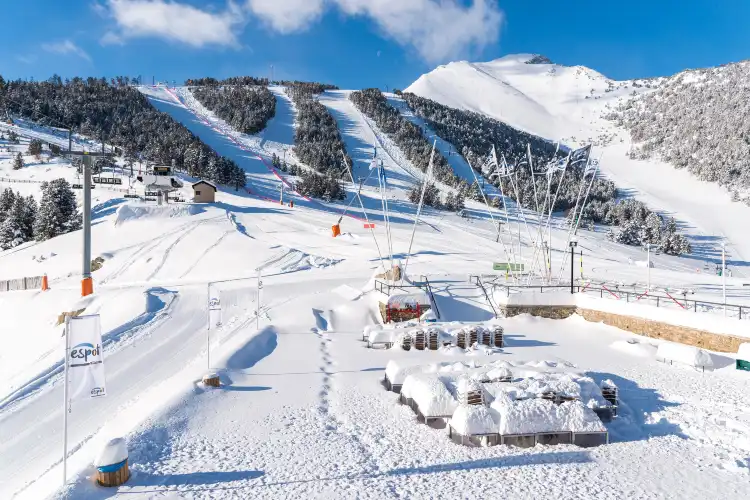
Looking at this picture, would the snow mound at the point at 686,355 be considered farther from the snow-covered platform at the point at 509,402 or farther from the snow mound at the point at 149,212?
the snow mound at the point at 149,212

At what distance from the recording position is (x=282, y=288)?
3172 cm

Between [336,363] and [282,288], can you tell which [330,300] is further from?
[336,363]

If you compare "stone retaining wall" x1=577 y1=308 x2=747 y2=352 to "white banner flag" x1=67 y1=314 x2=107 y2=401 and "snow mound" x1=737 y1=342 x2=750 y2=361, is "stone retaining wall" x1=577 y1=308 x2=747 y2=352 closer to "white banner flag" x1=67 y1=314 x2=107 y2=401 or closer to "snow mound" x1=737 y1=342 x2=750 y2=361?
"snow mound" x1=737 y1=342 x2=750 y2=361

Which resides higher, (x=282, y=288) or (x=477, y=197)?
(x=477, y=197)

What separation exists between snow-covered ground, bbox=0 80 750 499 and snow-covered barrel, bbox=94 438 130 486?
0.23m

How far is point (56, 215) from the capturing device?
170 ft

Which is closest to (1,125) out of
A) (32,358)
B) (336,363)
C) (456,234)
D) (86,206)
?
(86,206)

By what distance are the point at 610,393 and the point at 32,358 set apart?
22.8m

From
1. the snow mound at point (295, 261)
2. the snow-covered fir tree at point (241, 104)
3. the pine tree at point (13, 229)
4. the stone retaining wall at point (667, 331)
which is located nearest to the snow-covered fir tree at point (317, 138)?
the snow-covered fir tree at point (241, 104)

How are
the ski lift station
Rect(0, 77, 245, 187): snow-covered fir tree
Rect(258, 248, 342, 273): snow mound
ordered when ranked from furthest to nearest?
Rect(0, 77, 245, 187): snow-covered fir tree, the ski lift station, Rect(258, 248, 342, 273): snow mound

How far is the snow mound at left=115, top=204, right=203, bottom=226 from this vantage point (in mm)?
50750

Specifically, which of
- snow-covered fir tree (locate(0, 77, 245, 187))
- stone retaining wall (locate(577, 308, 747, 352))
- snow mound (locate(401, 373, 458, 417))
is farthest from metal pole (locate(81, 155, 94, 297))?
snow-covered fir tree (locate(0, 77, 245, 187))

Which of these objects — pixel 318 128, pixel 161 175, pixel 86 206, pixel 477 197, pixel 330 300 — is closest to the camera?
pixel 330 300

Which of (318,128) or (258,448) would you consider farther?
(318,128)
